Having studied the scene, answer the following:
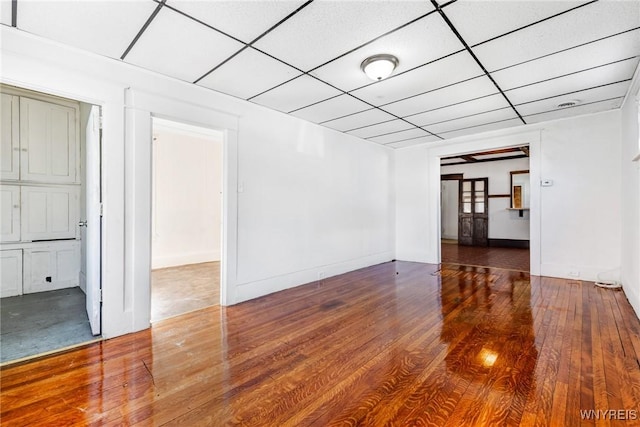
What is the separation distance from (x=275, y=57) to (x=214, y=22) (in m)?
0.64

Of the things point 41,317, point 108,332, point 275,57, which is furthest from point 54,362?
point 275,57

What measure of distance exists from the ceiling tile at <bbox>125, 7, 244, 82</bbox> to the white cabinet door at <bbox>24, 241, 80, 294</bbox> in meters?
3.23

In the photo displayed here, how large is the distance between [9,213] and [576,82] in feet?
23.6

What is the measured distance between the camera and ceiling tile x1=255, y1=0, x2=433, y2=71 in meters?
2.03

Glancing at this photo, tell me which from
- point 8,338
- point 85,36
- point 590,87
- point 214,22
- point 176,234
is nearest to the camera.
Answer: point 214,22

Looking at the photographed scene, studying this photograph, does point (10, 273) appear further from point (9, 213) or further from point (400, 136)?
point (400, 136)

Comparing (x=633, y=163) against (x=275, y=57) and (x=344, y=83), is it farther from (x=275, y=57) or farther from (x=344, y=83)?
(x=275, y=57)

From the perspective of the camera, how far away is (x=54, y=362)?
2271 millimetres

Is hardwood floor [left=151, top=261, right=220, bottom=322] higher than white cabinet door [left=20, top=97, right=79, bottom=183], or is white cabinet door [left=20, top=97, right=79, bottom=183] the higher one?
white cabinet door [left=20, top=97, right=79, bottom=183]

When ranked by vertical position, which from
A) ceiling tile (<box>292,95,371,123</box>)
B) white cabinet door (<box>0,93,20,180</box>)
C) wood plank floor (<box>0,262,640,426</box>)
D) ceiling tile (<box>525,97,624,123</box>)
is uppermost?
ceiling tile (<box>525,97,624,123</box>)

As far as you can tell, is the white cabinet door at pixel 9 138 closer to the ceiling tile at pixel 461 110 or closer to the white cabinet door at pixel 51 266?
the white cabinet door at pixel 51 266

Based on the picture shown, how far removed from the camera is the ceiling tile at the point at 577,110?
4.02 metres

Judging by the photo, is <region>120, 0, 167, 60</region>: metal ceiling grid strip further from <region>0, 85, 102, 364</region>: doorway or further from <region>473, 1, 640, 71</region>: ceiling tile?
<region>473, 1, 640, 71</region>: ceiling tile

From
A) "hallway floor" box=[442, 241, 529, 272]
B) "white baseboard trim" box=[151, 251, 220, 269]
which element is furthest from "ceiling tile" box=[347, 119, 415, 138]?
"white baseboard trim" box=[151, 251, 220, 269]
